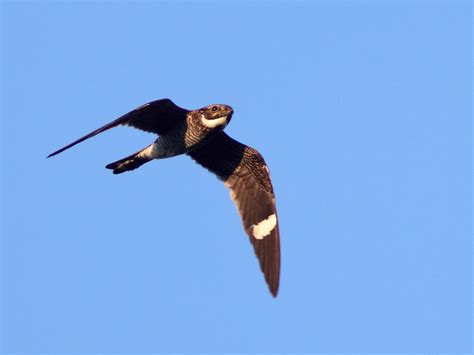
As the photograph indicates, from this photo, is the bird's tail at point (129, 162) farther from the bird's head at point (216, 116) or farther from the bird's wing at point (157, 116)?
the bird's head at point (216, 116)

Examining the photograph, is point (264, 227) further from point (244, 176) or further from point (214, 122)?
point (214, 122)

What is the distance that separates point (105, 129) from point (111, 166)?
193 centimetres

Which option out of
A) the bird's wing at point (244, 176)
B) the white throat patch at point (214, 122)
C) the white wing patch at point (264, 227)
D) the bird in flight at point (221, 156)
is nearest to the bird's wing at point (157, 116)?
the bird in flight at point (221, 156)

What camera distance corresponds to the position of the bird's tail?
1128cm

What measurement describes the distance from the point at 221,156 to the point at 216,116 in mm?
1366

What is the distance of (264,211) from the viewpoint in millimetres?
12062

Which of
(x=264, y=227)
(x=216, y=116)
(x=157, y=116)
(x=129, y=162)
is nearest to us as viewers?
(x=216, y=116)

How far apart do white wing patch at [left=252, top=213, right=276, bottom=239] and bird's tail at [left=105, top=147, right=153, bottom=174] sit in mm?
1920

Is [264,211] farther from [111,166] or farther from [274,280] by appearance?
[111,166]

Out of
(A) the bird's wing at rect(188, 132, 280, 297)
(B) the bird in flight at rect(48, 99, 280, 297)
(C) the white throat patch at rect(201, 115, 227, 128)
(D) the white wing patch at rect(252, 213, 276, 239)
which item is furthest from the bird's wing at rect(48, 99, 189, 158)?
(D) the white wing patch at rect(252, 213, 276, 239)

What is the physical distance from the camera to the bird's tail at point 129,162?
1128 centimetres

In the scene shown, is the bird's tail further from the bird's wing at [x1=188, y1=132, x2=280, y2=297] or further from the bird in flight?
the bird's wing at [x1=188, y1=132, x2=280, y2=297]

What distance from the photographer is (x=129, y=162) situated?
11.3 m

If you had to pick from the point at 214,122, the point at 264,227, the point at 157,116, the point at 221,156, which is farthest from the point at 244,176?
the point at 157,116
